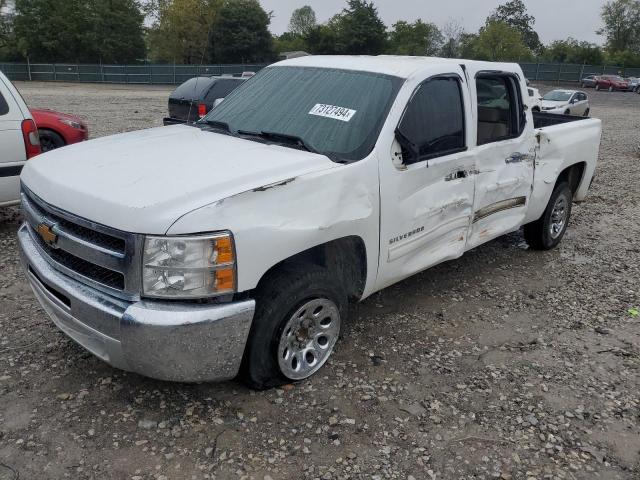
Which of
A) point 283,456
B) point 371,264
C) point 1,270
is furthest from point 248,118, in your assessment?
point 1,270

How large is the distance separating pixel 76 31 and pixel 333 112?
6236 centimetres

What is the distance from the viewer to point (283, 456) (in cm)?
Result: 277

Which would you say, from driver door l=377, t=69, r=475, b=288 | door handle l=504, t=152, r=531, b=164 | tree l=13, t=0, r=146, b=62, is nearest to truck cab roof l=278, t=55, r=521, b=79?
driver door l=377, t=69, r=475, b=288

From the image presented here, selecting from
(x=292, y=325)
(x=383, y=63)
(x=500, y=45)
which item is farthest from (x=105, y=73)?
(x=292, y=325)

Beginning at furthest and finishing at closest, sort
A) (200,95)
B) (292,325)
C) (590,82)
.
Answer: (590,82)
(200,95)
(292,325)

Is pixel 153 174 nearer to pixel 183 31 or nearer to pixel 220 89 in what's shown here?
pixel 220 89

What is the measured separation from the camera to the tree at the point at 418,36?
7894 centimetres

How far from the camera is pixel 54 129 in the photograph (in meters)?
7.43

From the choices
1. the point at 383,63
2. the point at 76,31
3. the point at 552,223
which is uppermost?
the point at 76,31

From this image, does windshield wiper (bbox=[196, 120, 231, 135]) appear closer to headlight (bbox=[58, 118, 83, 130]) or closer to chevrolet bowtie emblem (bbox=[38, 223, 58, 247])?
chevrolet bowtie emblem (bbox=[38, 223, 58, 247])

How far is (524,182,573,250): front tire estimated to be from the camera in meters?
5.61

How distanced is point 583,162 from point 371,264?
368 centimetres

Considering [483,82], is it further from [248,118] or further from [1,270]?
[1,270]

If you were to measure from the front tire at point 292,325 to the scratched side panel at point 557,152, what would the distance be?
2.69m
